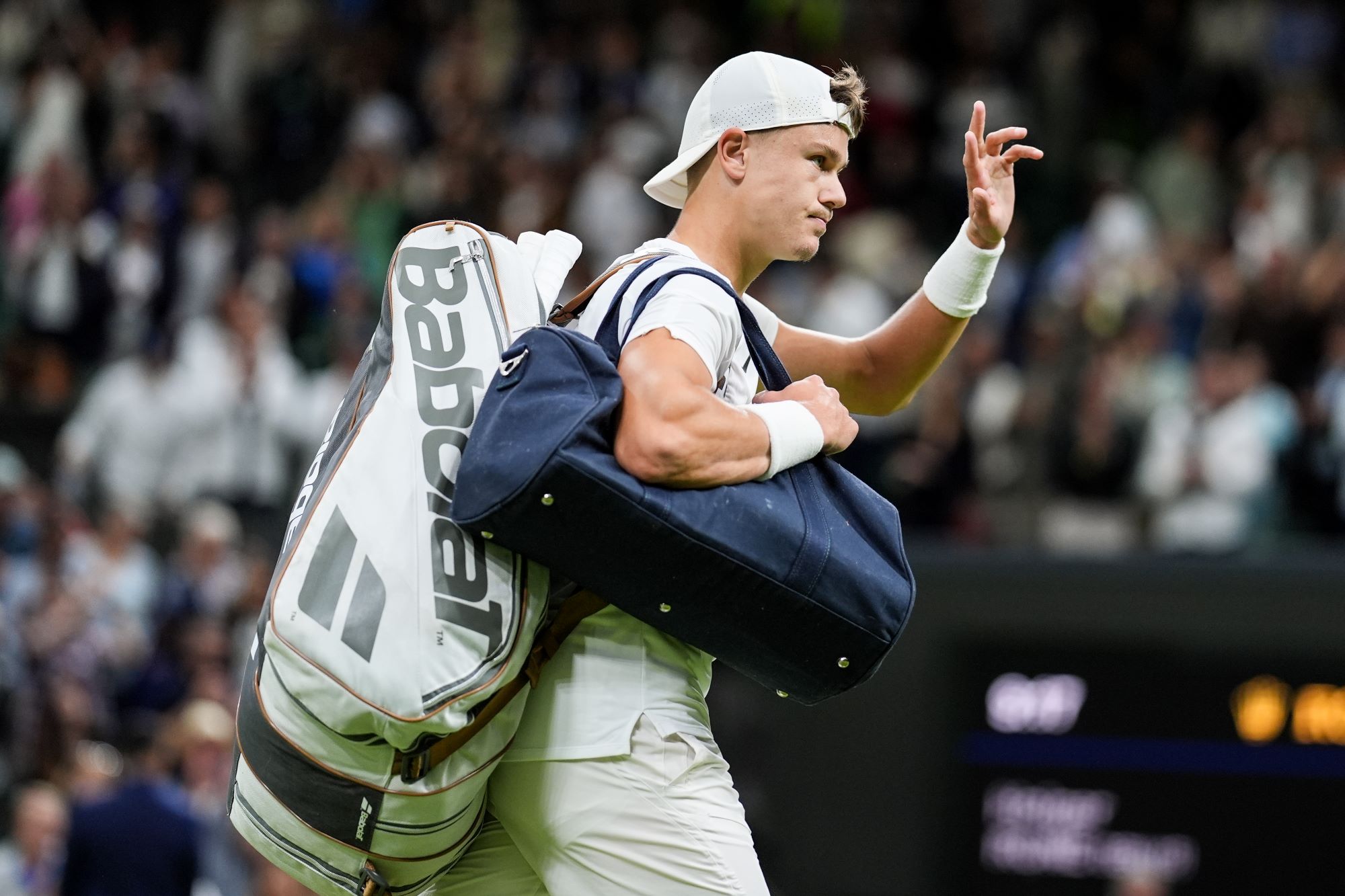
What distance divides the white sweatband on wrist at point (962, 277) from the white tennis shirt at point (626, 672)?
87 centimetres

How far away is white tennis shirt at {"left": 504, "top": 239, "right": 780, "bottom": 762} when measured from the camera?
3.48 m

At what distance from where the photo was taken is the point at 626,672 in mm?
3529

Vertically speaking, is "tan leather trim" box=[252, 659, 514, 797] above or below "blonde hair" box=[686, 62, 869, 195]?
below

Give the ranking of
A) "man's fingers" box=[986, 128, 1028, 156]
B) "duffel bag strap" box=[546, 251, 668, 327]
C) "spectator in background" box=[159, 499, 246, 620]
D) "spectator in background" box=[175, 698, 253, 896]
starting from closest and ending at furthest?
1. "duffel bag strap" box=[546, 251, 668, 327]
2. "man's fingers" box=[986, 128, 1028, 156]
3. "spectator in background" box=[175, 698, 253, 896]
4. "spectator in background" box=[159, 499, 246, 620]

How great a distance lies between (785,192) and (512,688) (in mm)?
1062

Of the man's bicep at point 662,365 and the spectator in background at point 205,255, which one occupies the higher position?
the man's bicep at point 662,365

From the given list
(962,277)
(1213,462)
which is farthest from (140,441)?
(962,277)

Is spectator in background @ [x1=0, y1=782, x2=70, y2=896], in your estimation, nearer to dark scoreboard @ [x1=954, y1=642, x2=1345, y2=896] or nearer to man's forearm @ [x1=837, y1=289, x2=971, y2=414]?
dark scoreboard @ [x1=954, y1=642, x2=1345, y2=896]

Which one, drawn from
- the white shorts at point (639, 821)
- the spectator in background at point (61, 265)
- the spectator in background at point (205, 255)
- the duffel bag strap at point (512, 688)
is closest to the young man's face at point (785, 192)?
the duffel bag strap at point (512, 688)

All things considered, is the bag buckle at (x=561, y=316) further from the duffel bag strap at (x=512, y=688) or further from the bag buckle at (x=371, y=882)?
the bag buckle at (x=371, y=882)

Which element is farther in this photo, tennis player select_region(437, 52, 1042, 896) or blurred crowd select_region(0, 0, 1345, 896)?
blurred crowd select_region(0, 0, 1345, 896)

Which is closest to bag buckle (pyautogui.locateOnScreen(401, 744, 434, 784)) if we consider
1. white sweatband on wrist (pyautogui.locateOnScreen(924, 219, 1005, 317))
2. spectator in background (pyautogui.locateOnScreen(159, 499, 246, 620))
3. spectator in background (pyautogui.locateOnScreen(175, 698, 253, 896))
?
white sweatband on wrist (pyautogui.locateOnScreen(924, 219, 1005, 317))

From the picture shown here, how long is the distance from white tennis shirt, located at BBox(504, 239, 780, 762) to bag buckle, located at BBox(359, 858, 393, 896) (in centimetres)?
30

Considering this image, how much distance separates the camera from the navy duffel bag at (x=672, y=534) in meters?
3.27
